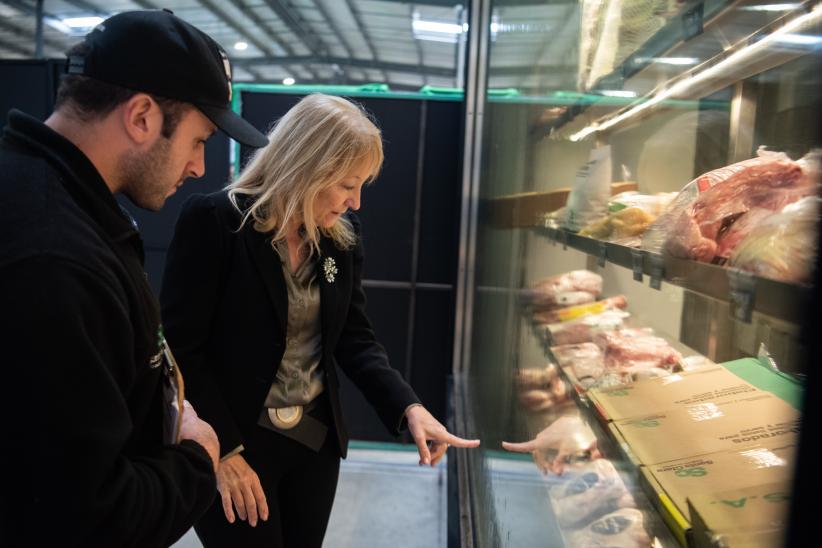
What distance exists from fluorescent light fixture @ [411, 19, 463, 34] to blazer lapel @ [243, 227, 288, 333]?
12.1 ft

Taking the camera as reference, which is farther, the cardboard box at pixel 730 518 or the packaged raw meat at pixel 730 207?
the packaged raw meat at pixel 730 207

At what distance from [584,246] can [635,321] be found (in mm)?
578

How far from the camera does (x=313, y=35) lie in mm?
5020

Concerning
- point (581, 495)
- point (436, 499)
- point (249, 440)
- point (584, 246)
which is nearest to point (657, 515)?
point (581, 495)

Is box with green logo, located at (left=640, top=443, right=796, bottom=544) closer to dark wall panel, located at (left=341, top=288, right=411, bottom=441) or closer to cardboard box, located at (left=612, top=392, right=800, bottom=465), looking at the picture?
cardboard box, located at (left=612, top=392, right=800, bottom=465)

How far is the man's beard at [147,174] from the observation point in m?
0.93

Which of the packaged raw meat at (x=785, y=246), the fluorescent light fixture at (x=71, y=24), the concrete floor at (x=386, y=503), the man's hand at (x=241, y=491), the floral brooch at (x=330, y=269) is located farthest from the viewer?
the fluorescent light fixture at (x=71, y=24)

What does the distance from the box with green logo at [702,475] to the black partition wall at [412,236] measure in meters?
2.56

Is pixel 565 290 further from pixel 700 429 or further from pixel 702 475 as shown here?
pixel 702 475

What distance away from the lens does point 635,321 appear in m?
1.81

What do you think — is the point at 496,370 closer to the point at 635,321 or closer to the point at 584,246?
the point at 635,321

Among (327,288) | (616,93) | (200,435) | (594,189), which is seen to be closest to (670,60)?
(616,93)

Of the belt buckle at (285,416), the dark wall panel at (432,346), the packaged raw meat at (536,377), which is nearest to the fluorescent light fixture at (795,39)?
the packaged raw meat at (536,377)

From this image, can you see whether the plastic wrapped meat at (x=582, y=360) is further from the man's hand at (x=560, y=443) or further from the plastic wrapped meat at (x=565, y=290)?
the plastic wrapped meat at (x=565, y=290)
